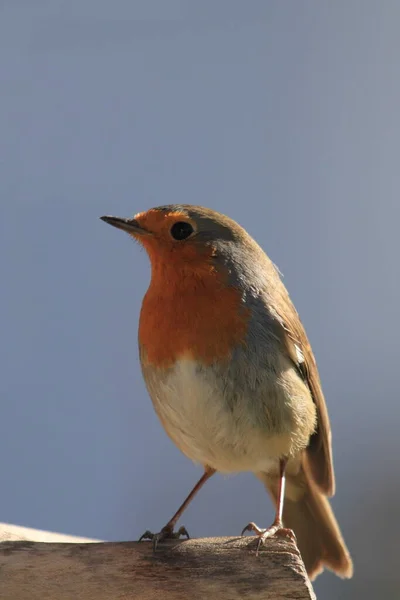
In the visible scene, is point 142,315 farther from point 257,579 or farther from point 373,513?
point 373,513

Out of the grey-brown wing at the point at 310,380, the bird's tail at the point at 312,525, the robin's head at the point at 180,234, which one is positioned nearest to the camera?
the robin's head at the point at 180,234

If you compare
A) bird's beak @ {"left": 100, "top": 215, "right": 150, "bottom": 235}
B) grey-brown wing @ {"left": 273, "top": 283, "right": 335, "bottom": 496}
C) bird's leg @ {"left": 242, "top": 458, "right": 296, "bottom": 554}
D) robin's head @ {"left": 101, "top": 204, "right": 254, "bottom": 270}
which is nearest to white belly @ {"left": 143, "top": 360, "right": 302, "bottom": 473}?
bird's leg @ {"left": 242, "top": 458, "right": 296, "bottom": 554}

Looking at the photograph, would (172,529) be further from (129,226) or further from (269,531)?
(129,226)

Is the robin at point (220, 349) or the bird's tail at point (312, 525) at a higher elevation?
the robin at point (220, 349)

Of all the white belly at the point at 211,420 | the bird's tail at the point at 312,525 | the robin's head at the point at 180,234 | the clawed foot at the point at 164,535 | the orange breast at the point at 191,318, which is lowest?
the bird's tail at the point at 312,525

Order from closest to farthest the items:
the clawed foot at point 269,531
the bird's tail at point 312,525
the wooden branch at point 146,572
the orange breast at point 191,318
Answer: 1. the wooden branch at point 146,572
2. the clawed foot at point 269,531
3. the orange breast at point 191,318
4. the bird's tail at point 312,525

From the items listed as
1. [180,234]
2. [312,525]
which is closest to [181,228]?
[180,234]

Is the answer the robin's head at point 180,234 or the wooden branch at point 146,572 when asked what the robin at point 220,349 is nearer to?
the robin's head at point 180,234

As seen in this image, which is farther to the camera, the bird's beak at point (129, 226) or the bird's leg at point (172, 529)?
the bird's beak at point (129, 226)

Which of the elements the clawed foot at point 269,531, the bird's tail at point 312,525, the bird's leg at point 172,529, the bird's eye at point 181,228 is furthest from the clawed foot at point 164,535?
the bird's eye at point 181,228
